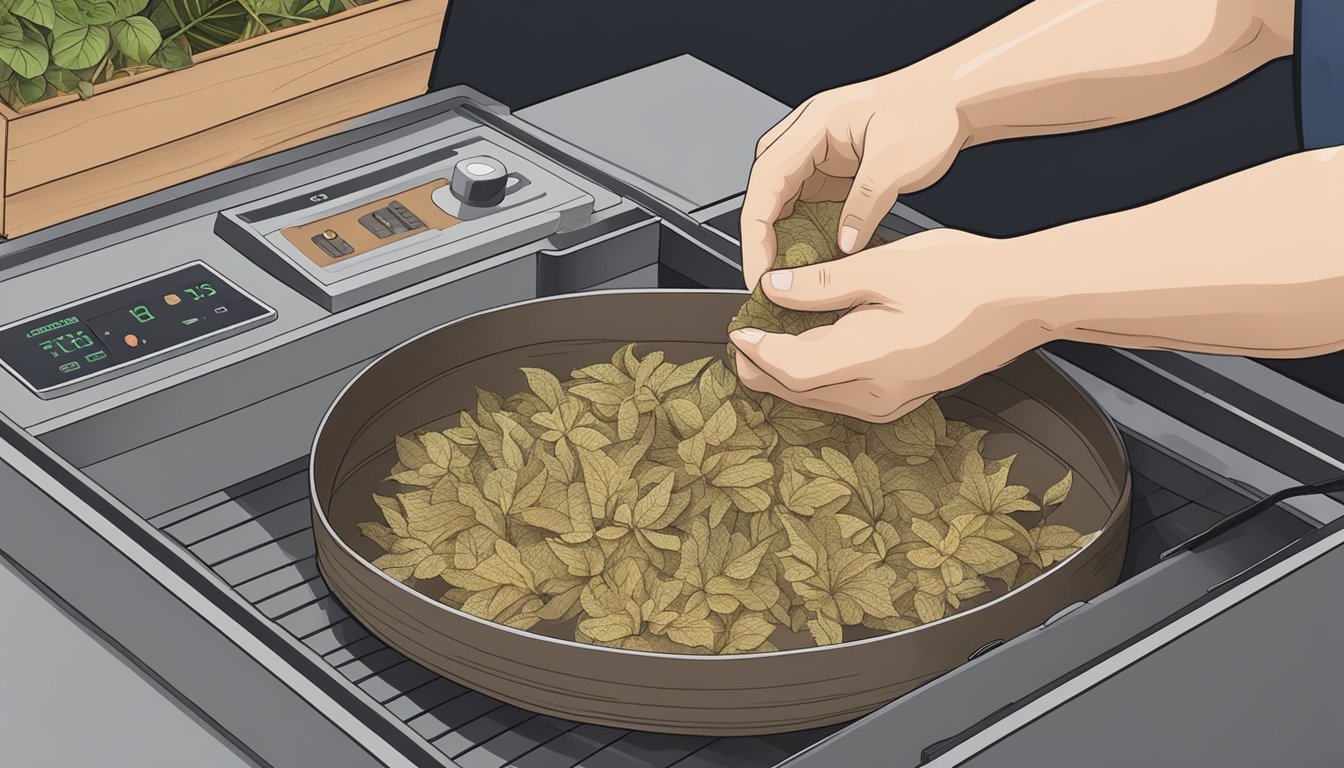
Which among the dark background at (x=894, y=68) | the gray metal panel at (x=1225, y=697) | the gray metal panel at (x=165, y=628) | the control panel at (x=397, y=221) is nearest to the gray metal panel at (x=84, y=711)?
the gray metal panel at (x=165, y=628)

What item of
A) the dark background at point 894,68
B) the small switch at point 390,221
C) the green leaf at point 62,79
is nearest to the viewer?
the small switch at point 390,221

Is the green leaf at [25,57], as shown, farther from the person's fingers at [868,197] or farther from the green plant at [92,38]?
the person's fingers at [868,197]

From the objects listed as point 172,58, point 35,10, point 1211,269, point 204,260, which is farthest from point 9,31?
point 1211,269

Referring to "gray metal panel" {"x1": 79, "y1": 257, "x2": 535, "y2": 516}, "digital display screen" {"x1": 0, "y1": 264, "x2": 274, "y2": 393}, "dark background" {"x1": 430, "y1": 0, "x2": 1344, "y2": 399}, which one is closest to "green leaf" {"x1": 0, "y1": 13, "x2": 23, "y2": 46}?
"digital display screen" {"x1": 0, "y1": 264, "x2": 274, "y2": 393}

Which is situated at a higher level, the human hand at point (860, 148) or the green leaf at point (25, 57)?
the human hand at point (860, 148)

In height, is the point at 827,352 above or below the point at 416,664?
above

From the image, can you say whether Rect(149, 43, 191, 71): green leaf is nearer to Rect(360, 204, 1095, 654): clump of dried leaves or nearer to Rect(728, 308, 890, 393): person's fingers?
Rect(360, 204, 1095, 654): clump of dried leaves

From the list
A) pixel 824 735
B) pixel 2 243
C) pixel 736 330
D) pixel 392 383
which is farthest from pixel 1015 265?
pixel 2 243

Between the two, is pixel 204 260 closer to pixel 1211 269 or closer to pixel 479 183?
pixel 479 183
